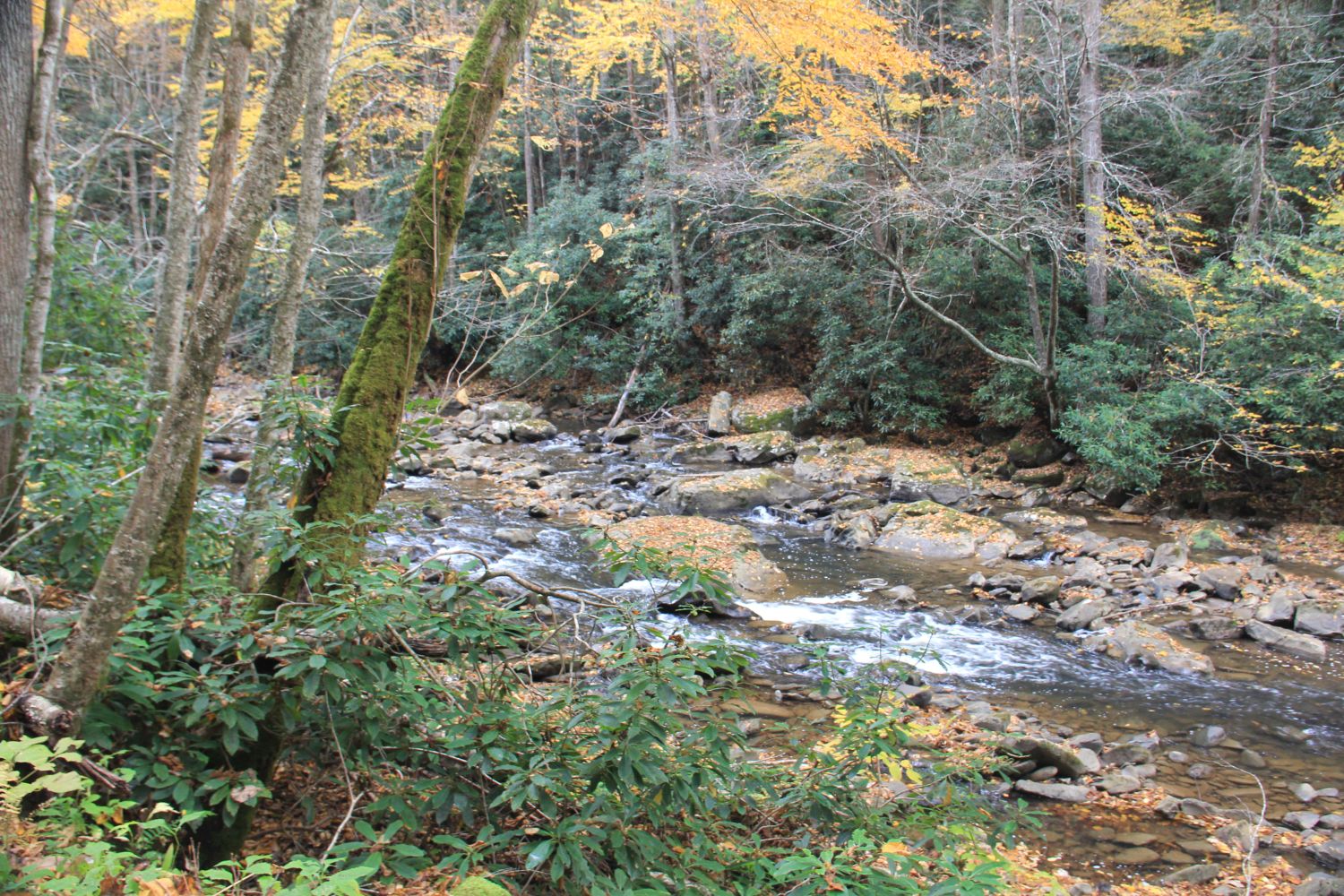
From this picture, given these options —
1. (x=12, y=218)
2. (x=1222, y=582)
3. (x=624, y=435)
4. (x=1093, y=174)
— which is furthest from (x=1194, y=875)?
(x=624, y=435)

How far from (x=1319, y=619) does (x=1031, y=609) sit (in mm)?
2659

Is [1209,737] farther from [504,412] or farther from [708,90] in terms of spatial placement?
[504,412]

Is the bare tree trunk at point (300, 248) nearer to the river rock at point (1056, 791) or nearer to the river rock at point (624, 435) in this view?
the river rock at point (1056, 791)

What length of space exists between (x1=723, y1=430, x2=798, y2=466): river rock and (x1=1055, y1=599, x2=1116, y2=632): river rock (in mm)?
7604

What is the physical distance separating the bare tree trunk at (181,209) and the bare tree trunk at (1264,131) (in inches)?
568

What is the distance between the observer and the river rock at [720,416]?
17.2 metres

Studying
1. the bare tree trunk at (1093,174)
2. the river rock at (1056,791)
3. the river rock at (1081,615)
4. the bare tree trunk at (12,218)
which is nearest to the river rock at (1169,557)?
the river rock at (1081,615)

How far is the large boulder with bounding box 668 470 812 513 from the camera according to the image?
12305 millimetres

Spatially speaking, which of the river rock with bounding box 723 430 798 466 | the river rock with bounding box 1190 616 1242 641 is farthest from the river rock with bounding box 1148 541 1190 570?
the river rock with bounding box 723 430 798 466

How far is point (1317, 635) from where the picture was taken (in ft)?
25.3

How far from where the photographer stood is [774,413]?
56.2 feet

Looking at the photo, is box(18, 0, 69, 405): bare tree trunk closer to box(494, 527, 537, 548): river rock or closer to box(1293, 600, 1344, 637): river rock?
box(494, 527, 537, 548): river rock

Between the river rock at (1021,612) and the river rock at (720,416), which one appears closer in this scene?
the river rock at (1021,612)

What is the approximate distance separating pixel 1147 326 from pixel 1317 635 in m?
6.70
